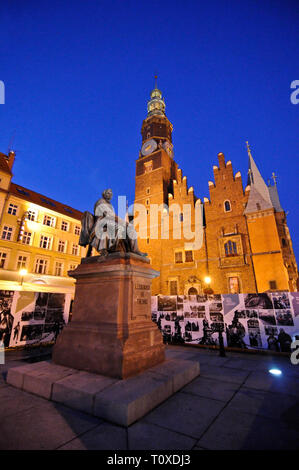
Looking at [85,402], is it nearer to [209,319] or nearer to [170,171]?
[209,319]

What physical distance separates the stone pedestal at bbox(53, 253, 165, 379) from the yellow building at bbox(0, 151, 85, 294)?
15.3 m

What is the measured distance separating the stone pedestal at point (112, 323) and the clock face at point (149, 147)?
34800 mm

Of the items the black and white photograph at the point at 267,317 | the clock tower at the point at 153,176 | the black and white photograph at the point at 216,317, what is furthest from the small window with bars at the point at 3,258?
the black and white photograph at the point at 267,317

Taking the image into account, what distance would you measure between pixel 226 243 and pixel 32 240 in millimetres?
20997

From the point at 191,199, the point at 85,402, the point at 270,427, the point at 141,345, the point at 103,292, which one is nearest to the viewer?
the point at 270,427

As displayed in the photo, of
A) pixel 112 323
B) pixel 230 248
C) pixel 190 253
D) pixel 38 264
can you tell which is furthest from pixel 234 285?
pixel 38 264

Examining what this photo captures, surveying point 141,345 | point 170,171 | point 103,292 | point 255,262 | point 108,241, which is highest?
point 170,171

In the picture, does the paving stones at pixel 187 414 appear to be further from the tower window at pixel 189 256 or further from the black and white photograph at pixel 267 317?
the tower window at pixel 189 256

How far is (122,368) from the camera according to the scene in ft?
12.0

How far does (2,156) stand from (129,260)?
27.0 metres

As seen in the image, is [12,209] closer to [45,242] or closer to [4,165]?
[45,242]

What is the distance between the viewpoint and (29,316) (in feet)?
27.8

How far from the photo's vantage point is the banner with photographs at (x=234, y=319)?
7.74m
